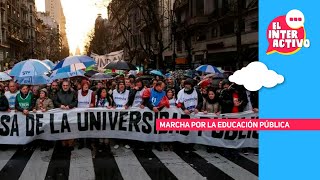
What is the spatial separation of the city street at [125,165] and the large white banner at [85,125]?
1.07 ft

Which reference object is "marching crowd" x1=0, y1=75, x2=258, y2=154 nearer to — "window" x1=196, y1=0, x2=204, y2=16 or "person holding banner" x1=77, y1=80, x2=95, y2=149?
"person holding banner" x1=77, y1=80, x2=95, y2=149

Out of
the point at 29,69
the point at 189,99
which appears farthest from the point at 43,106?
the point at 29,69

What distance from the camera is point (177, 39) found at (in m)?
42.3

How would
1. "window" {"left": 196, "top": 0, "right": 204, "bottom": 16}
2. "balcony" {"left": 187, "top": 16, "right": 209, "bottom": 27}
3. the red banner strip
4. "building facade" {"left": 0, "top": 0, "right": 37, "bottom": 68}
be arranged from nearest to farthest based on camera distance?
the red banner strip < "balcony" {"left": 187, "top": 16, "right": 209, "bottom": 27} < "window" {"left": 196, "top": 0, "right": 204, "bottom": 16} < "building facade" {"left": 0, "top": 0, "right": 37, "bottom": 68}

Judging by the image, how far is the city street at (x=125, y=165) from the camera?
6504 millimetres

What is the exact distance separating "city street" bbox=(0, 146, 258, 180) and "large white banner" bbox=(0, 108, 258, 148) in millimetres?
326

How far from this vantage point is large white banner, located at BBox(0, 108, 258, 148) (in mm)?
8469

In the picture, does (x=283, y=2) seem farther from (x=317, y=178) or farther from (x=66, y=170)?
(x=66, y=170)

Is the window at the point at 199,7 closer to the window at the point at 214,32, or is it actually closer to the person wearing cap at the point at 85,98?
the window at the point at 214,32

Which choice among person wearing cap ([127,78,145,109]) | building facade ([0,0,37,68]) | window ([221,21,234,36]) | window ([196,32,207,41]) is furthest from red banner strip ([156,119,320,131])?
building facade ([0,0,37,68])

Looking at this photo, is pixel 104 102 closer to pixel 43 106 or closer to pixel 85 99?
pixel 85 99

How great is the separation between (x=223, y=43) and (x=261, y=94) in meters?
29.6

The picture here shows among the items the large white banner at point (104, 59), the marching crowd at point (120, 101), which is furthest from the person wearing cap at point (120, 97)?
the large white banner at point (104, 59)

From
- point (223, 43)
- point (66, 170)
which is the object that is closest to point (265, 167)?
point (66, 170)
